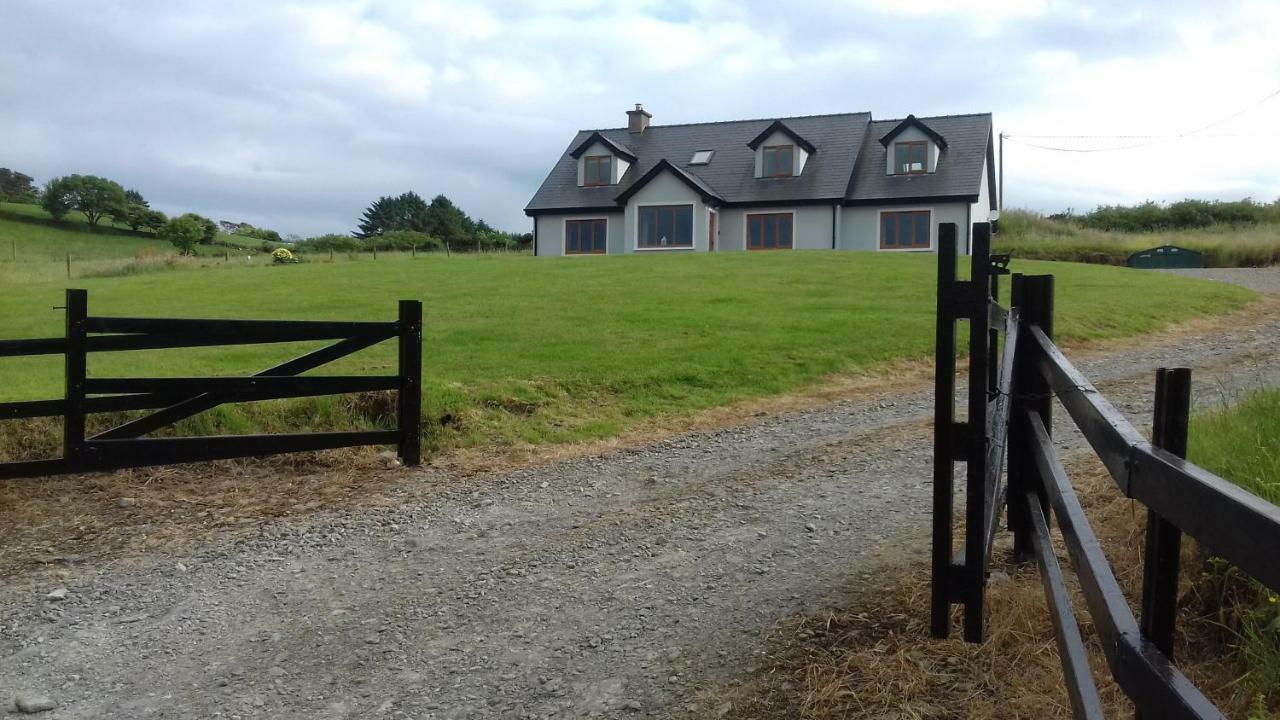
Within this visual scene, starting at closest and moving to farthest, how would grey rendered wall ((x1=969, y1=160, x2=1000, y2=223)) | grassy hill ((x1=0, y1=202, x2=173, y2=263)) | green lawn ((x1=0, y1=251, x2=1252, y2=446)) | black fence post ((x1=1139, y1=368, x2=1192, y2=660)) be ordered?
black fence post ((x1=1139, y1=368, x2=1192, y2=660)) < green lawn ((x1=0, y1=251, x2=1252, y2=446)) < grey rendered wall ((x1=969, y1=160, x2=1000, y2=223)) < grassy hill ((x1=0, y1=202, x2=173, y2=263))

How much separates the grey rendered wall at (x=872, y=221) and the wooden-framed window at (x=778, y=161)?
3044 millimetres

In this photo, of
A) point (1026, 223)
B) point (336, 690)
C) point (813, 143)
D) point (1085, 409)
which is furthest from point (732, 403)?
point (1026, 223)

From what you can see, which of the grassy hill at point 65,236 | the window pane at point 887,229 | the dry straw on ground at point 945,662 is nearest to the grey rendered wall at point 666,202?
the window pane at point 887,229

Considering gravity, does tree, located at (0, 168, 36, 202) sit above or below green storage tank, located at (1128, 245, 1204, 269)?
above

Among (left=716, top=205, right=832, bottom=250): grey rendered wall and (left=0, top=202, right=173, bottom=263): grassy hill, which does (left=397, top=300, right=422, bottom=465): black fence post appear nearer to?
(left=716, top=205, right=832, bottom=250): grey rendered wall

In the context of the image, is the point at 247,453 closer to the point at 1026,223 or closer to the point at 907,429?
the point at 907,429

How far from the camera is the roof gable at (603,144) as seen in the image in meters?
40.2

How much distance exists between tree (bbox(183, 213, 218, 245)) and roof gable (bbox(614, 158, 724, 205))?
Answer: 46744 millimetres

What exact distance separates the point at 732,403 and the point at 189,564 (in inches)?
232

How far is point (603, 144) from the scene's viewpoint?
132 ft

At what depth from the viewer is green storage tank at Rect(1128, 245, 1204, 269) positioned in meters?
31.8

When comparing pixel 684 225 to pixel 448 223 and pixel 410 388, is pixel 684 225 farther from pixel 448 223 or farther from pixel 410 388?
pixel 448 223

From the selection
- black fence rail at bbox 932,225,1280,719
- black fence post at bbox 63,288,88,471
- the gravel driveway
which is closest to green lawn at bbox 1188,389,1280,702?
black fence rail at bbox 932,225,1280,719

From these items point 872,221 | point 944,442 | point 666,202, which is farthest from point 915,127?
point 944,442
